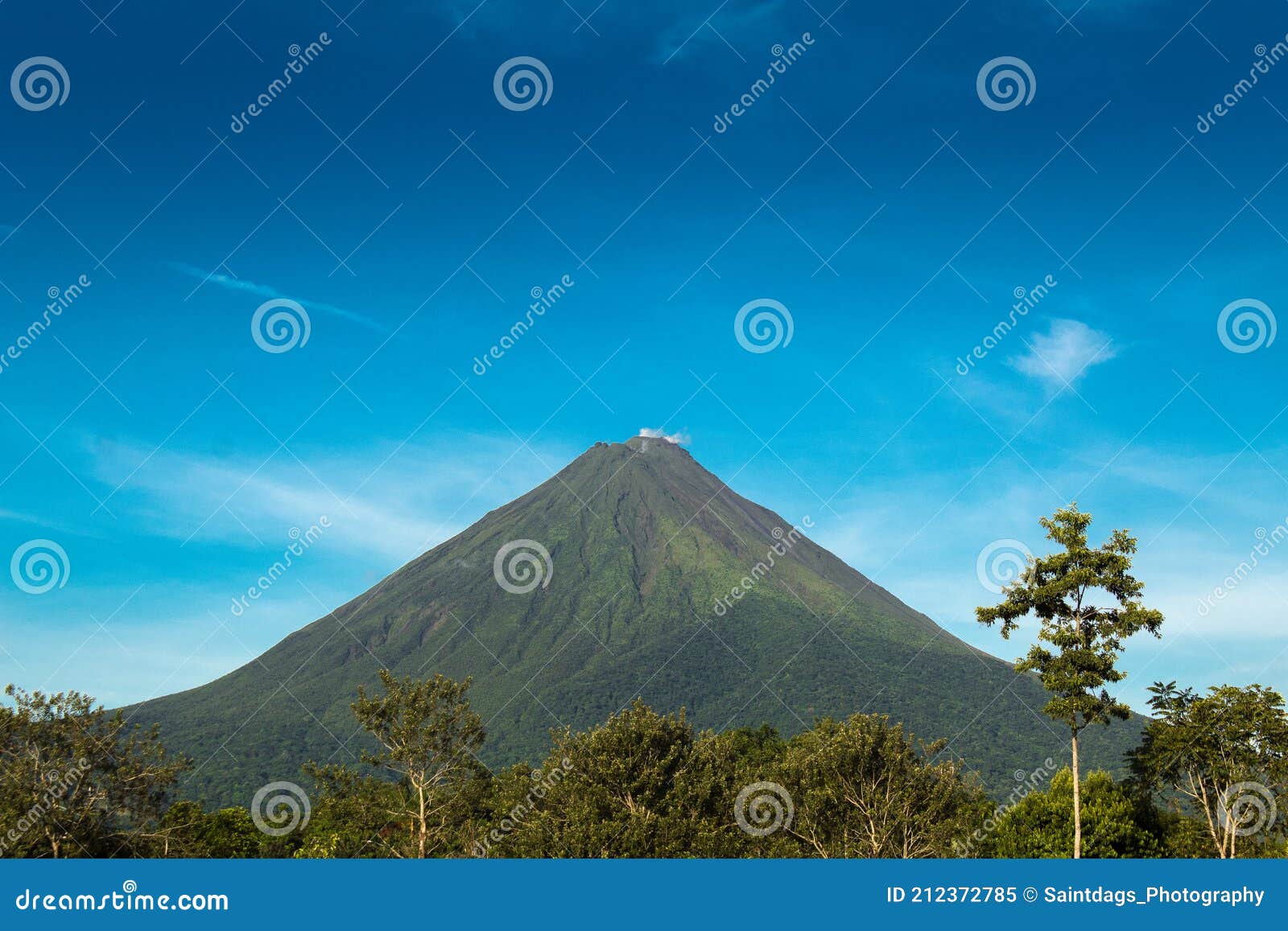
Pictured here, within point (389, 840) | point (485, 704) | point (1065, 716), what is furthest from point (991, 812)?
point (485, 704)

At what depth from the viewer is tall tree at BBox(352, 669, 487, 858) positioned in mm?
42531

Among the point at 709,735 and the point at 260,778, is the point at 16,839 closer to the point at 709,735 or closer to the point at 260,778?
the point at 709,735

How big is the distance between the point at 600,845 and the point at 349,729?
15712 cm
